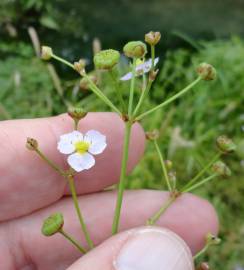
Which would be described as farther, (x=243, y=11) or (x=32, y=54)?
(x=243, y=11)

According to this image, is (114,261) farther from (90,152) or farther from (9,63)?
(9,63)

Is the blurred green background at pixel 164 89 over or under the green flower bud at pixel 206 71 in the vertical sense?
under

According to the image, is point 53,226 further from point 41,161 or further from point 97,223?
point 97,223

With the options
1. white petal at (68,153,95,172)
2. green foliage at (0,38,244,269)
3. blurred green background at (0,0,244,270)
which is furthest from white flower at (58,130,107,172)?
green foliage at (0,38,244,269)

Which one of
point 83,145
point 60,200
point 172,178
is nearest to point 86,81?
point 83,145

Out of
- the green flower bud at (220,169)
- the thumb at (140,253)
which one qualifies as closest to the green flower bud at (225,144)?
the green flower bud at (220,169)

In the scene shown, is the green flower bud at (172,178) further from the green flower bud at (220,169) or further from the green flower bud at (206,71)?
the green flower bud at (206,71)

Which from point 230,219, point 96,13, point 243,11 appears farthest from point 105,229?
point 243,11
